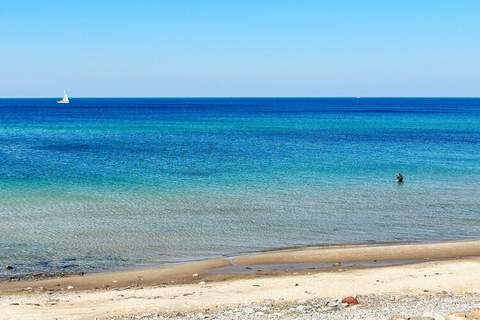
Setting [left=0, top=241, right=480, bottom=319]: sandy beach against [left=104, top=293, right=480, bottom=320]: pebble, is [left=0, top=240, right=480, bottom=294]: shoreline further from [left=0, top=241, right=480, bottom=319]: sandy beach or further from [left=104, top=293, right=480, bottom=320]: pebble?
[left=104, top=293, right=480, bottom=320]: pebble

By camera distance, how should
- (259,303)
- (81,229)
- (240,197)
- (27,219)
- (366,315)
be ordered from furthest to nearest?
(240,197) < (27,219) < (81,229) < (259,303) < (366,315)

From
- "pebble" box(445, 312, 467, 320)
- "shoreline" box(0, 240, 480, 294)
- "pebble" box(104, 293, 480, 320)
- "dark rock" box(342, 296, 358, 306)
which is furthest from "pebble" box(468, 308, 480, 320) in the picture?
"shoreline" box(0, 240, 480, 294)

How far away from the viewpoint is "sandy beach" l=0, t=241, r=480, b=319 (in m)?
17.4

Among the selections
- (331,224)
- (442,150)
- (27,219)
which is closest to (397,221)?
(331,224)

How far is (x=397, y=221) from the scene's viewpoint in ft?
106

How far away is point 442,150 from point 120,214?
44.5 m

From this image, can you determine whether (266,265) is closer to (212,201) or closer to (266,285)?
(266,285)

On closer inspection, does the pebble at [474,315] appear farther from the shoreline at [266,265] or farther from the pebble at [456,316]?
the shoreline at [266,265]

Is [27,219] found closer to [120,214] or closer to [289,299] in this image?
[120,214]

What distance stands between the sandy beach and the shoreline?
0.12 feet

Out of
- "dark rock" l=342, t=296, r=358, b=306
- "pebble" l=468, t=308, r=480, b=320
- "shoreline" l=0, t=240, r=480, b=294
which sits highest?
"pebble" l=468, t=308, r=480, b=320

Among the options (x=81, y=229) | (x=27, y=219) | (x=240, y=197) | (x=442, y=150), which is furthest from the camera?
(x=442, y=150)

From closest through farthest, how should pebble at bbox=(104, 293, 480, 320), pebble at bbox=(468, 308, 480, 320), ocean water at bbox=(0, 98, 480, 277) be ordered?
pebble at bbox=(468, 308, 480, 320), pebble at bbox=(104, 293, 480, 320), ocean water at bbox=(0, 98, 480, 277)

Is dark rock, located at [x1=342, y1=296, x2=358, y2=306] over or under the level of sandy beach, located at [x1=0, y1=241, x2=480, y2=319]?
over
